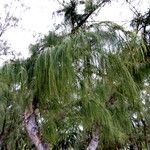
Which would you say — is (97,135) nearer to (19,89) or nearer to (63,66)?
(19,89)

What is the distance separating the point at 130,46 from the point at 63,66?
1.38 ft

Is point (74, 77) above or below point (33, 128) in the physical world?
above

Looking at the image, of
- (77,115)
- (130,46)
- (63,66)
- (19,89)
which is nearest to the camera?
(63,66)

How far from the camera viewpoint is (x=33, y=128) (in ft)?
8.18

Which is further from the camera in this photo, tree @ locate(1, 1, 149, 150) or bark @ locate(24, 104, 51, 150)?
bark @ locate(24, 104, 51, 150)

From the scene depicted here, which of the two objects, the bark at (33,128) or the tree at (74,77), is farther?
the bark at (33,128)

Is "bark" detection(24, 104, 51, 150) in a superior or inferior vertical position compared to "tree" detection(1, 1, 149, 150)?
inferior

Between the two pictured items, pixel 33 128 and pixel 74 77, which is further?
pixel 33 128

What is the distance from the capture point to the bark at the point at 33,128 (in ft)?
8.15

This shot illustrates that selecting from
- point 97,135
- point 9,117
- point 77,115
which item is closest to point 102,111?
point 77,115

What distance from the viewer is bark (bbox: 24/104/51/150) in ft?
8.15

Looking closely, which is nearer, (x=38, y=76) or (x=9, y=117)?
(x=38, y=76)

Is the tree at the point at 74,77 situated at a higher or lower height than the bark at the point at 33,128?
higher

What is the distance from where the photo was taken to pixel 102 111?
96.8 inches
